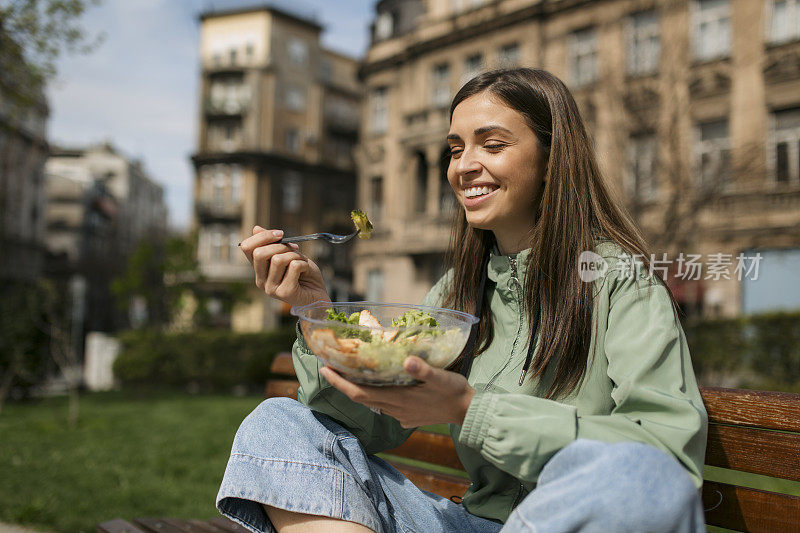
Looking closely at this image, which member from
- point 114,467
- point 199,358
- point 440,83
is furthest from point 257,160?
point 114,467

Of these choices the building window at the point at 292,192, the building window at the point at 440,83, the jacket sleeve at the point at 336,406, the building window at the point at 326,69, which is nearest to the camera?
the jacket sleeve at the point at 336,406

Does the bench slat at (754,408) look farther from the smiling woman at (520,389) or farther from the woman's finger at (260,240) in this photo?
the woman's finger at (260,240)

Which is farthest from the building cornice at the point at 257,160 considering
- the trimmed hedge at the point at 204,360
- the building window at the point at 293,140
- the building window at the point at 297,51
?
the trimmed hedge at the point at 204,360

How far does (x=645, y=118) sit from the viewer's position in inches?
345

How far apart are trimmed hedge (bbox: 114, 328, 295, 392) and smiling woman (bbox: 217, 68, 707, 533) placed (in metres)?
12.4

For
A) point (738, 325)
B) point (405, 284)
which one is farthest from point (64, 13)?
point (405, 284)

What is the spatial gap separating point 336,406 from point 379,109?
2291 cm

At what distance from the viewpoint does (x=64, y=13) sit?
31.0 ft

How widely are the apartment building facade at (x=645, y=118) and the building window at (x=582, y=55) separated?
0.05 meters

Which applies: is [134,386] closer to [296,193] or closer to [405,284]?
[405,284]

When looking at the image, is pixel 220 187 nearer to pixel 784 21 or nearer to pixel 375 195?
pixel 375 195

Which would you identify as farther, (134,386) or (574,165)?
(134,386)

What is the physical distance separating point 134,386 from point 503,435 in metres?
15.1

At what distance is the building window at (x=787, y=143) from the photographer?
43.0 feet
